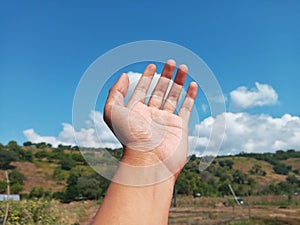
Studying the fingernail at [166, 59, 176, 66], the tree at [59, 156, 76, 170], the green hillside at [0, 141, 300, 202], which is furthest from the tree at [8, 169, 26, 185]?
the fingernail at [166, 59, 176, 66]

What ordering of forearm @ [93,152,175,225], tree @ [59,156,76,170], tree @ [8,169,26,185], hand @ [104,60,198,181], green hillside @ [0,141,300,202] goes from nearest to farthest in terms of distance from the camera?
forearm @ [93,152,175,225] < hand @ [104,60,198,181] < green hillside @ [0,141,300,202] < tree @ [8,169,26,185] < tree @ [59,156,76,170]

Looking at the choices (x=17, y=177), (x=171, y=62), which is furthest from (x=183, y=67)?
(x=17, y=177)

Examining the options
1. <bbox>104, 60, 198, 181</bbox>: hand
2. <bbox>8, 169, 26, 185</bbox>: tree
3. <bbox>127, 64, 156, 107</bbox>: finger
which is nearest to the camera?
<bbox>104, 60, 198, 181</bbox>: hand

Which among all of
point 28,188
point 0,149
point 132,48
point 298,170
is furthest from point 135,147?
point 298,170

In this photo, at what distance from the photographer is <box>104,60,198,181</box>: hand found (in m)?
1.00

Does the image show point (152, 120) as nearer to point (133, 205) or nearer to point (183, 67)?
point (183, 67)

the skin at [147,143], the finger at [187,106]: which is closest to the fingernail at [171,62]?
the skin at [147,143]

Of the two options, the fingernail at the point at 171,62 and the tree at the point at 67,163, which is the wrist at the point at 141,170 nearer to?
the fingernail at the point at 171,62

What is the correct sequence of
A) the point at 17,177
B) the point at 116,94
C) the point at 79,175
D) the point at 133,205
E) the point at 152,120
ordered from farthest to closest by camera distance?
the point at 17,177 → the point at 79,175 → the point at 152,120 → the point at 116,94 → the point at 133,205

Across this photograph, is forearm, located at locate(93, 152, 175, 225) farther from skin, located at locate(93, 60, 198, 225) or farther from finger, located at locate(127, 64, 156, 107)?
finger, located at locate(127, 64, 156, 107)

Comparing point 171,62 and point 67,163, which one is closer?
point 171,62

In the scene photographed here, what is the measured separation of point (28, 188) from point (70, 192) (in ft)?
19.3

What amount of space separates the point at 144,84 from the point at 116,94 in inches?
6.9

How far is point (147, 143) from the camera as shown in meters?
1.01
